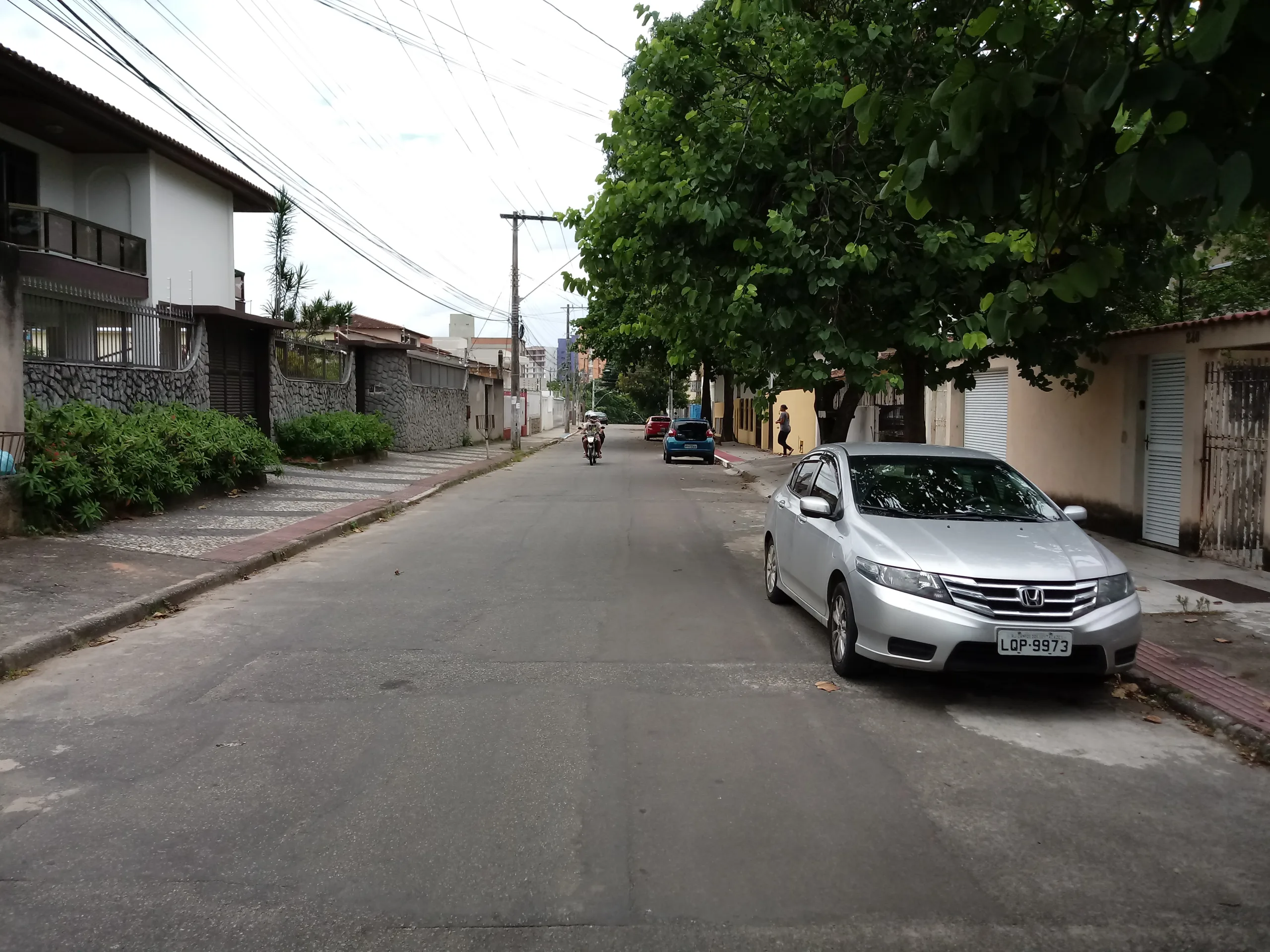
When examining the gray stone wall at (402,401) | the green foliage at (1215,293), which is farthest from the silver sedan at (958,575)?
the gray stone wall at (402,401)

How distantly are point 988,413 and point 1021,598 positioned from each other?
11.8 meters

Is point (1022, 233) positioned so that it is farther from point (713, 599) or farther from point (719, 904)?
point (719, 904)

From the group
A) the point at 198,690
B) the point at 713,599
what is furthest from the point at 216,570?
the point at 713,599

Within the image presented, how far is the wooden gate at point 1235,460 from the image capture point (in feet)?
32.7

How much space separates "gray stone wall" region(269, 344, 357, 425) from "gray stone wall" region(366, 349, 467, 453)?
902 millimetres

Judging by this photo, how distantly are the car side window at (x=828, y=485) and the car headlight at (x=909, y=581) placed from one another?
1173 mm

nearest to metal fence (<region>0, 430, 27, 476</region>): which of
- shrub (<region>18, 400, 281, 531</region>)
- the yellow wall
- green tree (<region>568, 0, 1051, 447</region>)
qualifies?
shrub (<region>18, 400, 281, 531</region>)

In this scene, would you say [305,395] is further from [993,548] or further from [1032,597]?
[1032,597]

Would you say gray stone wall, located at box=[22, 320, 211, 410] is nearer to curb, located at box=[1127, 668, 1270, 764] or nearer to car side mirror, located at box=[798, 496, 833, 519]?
car side mirror, located at box=[798, 496, 833, 519]

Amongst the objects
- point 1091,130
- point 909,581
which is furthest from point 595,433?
point 1091,130

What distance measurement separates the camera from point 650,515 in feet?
54.4

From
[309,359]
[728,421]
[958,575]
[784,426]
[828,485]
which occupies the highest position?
[309,359]

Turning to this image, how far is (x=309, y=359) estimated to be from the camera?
26.0 m

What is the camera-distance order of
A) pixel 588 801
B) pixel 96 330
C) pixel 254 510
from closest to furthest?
pixel 588 801, pixel 254 510, pixel 96 330
